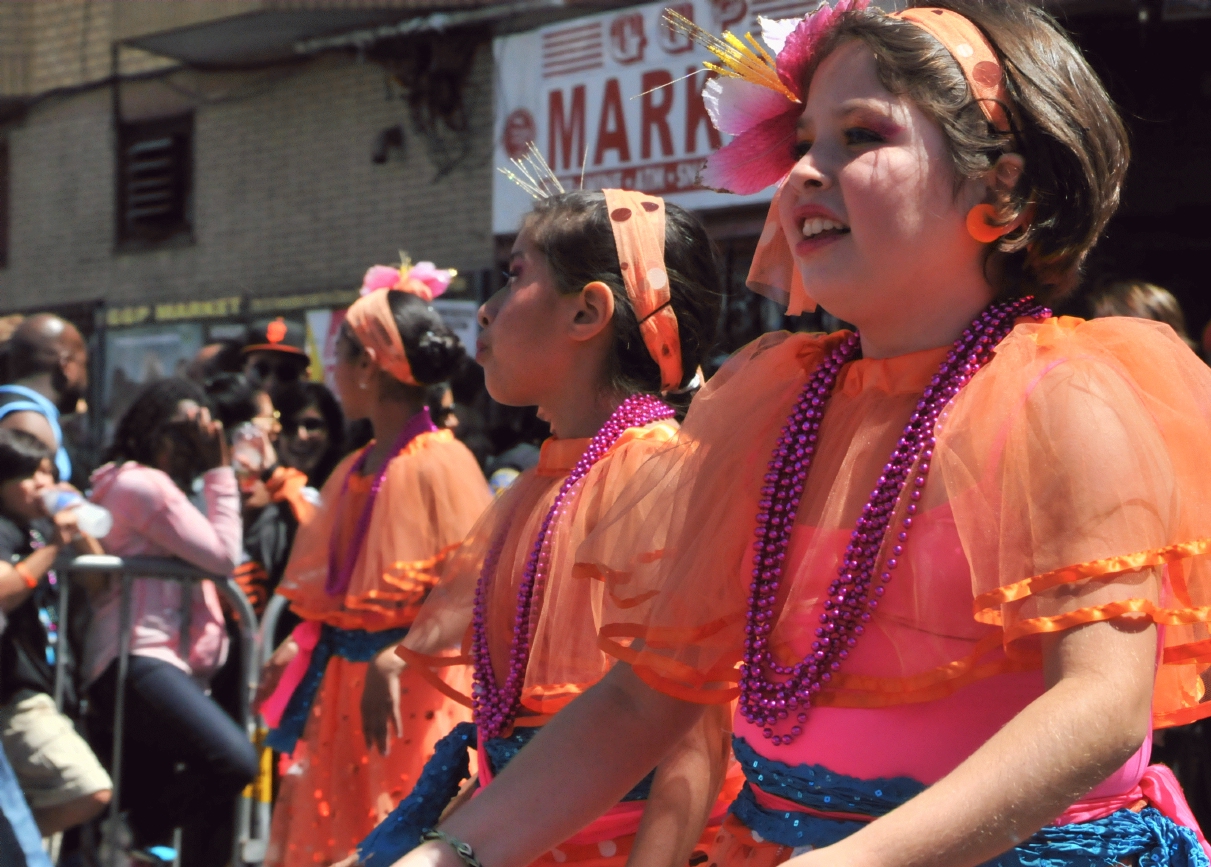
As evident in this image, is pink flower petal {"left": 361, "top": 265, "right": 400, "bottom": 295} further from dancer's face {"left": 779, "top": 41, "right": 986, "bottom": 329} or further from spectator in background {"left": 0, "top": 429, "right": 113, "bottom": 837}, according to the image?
dancer's face {"left": 779, "top": 41, "right": 986, "bottom": 329}

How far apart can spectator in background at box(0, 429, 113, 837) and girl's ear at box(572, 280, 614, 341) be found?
8.25ft

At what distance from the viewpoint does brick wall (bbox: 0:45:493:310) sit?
1142cm

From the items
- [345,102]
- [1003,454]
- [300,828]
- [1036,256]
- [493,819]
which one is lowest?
[300,828]

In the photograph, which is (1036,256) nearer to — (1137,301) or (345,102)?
(1137,301)

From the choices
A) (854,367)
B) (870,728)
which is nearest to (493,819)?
(870,728)

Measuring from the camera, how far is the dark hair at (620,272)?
3027 mm

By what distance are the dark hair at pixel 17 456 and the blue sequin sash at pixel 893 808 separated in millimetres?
3695

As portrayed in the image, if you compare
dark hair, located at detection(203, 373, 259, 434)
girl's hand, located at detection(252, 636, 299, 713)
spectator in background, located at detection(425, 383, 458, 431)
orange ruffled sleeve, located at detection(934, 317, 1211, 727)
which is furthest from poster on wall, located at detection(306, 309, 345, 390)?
orange ruffled sleeve, located at detection(934, 317, 1211, 727)

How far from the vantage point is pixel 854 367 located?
1.81 m

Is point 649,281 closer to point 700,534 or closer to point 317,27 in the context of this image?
point 700,534

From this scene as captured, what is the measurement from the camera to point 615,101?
9.96 m

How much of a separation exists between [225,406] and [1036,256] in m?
6.06

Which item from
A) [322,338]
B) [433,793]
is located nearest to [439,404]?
[433,793]

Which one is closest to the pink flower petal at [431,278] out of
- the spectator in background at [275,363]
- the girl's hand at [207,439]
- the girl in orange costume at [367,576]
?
the girl in orange costume at [367,576]
